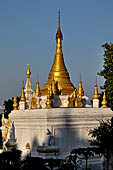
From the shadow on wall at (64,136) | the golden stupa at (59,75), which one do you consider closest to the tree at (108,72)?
the golden stupa at (59,75)

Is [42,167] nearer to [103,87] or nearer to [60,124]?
[60,124]

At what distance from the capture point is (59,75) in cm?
2686

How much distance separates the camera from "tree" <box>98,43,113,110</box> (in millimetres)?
28516

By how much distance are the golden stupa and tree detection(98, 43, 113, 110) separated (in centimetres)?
308

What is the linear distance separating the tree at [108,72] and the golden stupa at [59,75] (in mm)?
3079

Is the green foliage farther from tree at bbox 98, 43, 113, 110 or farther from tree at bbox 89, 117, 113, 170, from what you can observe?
tree at bbox 98, 43, 113, 110

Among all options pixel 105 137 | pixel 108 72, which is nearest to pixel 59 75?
pixel 108 72

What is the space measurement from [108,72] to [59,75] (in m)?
4.06

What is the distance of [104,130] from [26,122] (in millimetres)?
7449

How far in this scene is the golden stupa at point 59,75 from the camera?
26.2 metres

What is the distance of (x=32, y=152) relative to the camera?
2269 cm

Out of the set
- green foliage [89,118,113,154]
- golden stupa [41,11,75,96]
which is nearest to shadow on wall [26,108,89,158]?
→ golden stupa [41,11,75,96]

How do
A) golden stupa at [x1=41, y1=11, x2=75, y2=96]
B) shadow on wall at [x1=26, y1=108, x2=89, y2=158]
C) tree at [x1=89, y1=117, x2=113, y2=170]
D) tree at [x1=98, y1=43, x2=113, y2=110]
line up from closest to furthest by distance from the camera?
1. tree at [x1=89, y1=117, x2=113, y2=170]
2. shadow on wall at [x1=26, y1=108, x2=89, y2=158]
3. golden stupa at [x1=41, y1=11, x2=75, y2=96]
4. tree at [x1=98, y1=43, x2=113, y2=110]

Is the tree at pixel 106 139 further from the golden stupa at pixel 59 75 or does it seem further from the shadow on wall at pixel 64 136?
the golden stupa at pixel 59 75
